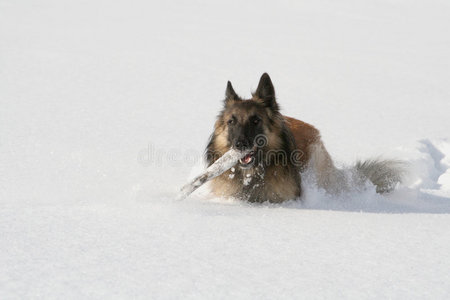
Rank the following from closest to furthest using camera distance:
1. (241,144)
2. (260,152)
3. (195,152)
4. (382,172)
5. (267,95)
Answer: (241,144) < (260,152) < (267,95) < (382,172) < (195,152)

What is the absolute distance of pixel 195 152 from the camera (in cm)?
626

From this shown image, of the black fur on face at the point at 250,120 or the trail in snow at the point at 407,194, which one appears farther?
the black fur on face at the point at 250,120

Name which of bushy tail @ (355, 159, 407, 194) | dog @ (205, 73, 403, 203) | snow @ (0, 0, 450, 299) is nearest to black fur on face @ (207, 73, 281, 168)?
dog @ (205, 73, 403, 203)

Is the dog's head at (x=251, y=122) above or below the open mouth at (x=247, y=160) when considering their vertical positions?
above

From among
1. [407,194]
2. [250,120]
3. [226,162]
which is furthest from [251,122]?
[407,194]

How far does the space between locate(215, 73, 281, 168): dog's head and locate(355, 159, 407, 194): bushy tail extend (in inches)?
50.8

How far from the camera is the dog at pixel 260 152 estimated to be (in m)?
4.85

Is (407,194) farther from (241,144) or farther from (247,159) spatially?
(241,144)

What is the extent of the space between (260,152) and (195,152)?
4.96ft

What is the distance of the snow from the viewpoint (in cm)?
259

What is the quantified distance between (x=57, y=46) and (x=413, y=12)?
12209 mm

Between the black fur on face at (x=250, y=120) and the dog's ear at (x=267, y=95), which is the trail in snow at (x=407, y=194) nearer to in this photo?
the black fur on face at (x=250, y=120)

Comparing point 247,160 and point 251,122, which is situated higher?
point 251,122

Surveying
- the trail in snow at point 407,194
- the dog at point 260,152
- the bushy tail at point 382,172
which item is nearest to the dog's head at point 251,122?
the dog at point 260,152
